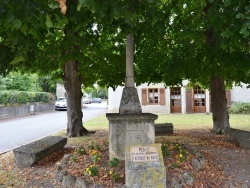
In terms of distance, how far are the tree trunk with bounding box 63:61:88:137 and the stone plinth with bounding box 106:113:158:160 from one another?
647cm

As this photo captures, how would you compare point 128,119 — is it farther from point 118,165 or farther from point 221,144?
point 221,144

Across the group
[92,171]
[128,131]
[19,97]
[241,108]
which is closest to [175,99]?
[241,108]

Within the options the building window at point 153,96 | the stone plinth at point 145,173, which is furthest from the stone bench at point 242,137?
the building window at point 153,96

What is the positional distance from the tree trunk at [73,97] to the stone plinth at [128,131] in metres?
6.47

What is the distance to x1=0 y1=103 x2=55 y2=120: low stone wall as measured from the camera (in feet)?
76.5

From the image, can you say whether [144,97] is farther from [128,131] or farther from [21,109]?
[128,131]

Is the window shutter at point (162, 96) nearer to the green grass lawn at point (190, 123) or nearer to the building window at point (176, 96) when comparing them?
the building window at point (176, 96)

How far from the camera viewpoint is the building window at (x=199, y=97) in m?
27.5

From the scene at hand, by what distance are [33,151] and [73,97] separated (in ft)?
17.5

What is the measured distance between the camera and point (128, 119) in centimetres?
590

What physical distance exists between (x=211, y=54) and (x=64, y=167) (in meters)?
5.31

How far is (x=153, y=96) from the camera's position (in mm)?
27859

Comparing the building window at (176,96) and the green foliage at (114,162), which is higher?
the building window at (176,96)

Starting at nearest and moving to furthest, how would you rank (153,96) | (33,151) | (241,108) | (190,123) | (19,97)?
(33,151) < (190,123) < (241,108) < (19,97) < (153,96)
